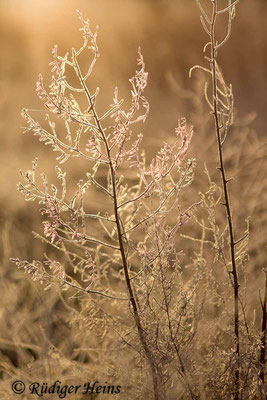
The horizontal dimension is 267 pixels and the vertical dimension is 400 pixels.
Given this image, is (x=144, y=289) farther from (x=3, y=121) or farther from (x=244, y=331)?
(x=3, y=121)

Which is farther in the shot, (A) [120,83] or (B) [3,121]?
(A) [120,83]

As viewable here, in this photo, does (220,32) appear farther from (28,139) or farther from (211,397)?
(211,397)

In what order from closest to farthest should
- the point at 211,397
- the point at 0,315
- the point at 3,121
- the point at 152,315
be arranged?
the point at 152,315
the point at 211,397
the point at 0,315
the point at 3,121

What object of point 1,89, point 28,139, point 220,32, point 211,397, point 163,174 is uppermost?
point 220,32

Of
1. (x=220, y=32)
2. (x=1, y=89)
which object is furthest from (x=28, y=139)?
(x=220, y=32)

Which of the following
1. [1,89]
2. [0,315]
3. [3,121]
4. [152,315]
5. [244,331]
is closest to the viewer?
[152,315]

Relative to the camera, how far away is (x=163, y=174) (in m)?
1.33

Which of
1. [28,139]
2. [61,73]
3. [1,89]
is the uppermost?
[1,89]

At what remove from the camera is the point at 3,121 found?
4.60m

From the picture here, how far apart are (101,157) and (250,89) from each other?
4.29m

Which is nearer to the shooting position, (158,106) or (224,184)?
(224,184)

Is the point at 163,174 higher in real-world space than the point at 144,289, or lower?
higher

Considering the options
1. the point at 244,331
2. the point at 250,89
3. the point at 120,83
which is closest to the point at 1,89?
the point at 120,83

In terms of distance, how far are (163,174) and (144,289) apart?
1.28ft
